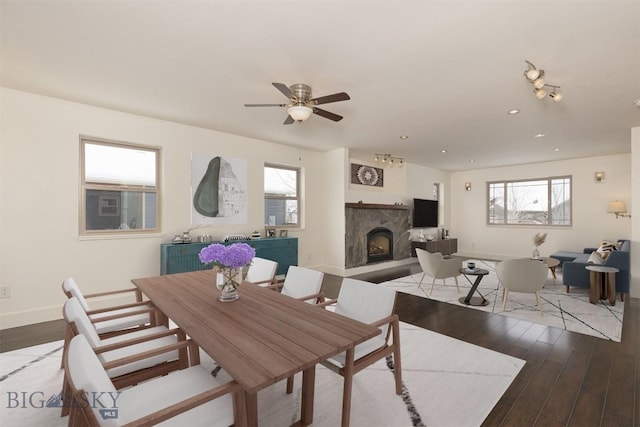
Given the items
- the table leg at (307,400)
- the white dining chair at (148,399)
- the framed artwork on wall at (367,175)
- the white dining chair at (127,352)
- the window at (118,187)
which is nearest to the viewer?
the white dining chair at (148,399)

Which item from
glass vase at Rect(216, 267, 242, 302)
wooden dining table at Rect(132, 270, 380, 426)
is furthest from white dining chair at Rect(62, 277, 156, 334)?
glass vase at Rect(216, 267, 242, 302)

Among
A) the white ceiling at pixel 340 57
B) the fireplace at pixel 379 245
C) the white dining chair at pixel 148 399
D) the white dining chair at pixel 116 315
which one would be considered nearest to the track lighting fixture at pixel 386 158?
the fireplace at pixel 379 245

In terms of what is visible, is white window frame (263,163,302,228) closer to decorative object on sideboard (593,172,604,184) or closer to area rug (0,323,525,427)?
area rug (0,323,525,427)

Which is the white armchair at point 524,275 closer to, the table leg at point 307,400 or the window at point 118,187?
the table leg at point 307,400

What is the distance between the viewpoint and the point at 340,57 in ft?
7.97

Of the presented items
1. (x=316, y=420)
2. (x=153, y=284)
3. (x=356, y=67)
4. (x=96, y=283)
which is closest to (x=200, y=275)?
(x=153, y=284)

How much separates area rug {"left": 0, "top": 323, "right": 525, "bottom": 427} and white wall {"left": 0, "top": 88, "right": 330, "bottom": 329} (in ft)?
3.26

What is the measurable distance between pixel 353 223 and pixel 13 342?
5.06 metres

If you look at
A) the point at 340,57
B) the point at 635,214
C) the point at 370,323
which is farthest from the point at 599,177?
the point at 370,323

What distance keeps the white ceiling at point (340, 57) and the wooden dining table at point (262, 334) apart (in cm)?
195

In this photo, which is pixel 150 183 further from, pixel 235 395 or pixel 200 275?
pixel 235 395

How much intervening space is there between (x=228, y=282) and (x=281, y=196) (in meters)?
3.73

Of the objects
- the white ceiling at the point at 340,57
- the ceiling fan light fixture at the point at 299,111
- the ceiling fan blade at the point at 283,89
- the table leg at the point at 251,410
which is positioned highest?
the white ceiling at the point at 340,57

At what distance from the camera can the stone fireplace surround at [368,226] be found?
19.6 ft
